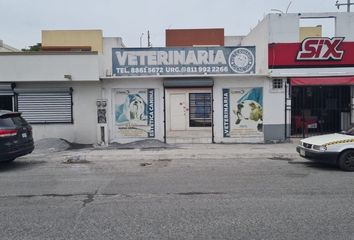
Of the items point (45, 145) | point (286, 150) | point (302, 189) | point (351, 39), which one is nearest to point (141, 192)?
point (302, 189)

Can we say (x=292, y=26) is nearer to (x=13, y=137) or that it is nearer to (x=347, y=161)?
(x=347, y=161)

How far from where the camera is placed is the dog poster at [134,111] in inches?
650

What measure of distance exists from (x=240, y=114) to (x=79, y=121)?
7168mm

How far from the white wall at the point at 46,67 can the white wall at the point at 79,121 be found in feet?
2.48

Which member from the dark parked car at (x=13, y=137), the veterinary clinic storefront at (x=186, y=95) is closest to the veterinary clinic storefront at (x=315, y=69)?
the veterinary clinic storefront at (x=186, y=95)

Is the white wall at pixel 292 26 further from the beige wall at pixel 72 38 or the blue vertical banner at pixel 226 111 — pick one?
the beige wall at pixel 72 38

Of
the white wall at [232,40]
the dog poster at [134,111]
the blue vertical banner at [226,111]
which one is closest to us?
the blue vertical banner at [226,111]

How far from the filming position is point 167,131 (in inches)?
652

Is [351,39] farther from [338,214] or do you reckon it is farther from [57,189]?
[57,189]

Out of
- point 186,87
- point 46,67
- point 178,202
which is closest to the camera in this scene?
point 178,202

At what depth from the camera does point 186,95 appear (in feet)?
54.4

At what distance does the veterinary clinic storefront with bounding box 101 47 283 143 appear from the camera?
634 inches

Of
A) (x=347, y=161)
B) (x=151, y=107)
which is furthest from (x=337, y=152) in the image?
(x=151, y=107)

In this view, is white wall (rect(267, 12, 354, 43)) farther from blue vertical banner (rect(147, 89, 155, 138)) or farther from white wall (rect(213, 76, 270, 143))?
blue vertical banner (rect(147, 89, 155, 138))
